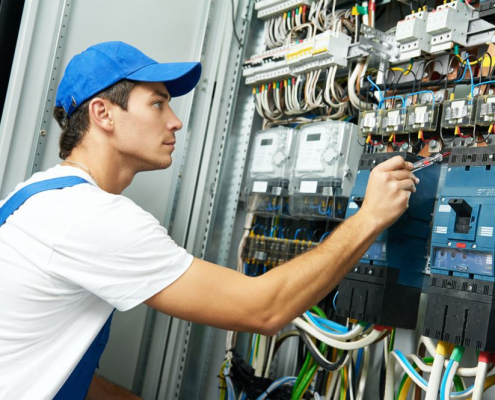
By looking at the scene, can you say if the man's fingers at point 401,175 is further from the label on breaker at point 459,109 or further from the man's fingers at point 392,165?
the label on breaker at point 459,109

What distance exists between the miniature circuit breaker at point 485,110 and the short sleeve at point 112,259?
1053 mm

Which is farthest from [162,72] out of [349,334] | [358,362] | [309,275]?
[358,362]

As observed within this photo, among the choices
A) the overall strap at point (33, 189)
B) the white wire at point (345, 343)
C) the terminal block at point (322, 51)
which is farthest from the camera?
the terminal block at point (322, 51)

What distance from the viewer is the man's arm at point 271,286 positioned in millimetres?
1264

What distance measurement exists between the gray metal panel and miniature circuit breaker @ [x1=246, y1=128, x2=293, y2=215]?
1.16 feet

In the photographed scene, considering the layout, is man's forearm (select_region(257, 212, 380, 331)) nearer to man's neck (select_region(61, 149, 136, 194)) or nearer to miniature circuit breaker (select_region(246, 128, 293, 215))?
man's neck (select_region(61, 149, 136, 194))

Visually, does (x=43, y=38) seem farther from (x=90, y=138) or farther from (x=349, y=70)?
(x=349, y=70)

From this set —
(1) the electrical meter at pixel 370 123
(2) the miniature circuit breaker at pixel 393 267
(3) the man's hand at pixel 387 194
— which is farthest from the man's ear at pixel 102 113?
(1) the electrical meter at pixel 370 123

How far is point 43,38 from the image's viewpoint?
2219mm

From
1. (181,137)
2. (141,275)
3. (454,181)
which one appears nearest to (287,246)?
(181,137)

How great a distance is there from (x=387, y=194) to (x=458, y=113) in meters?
0.50

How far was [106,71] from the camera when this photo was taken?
158 centimetres

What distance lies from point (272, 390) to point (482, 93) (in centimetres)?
141

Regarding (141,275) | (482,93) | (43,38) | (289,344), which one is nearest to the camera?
(141,275)
